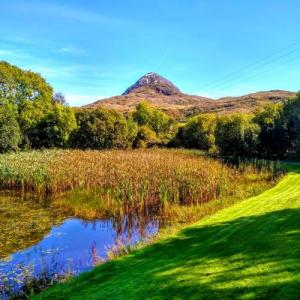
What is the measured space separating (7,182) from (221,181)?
40.5 ft

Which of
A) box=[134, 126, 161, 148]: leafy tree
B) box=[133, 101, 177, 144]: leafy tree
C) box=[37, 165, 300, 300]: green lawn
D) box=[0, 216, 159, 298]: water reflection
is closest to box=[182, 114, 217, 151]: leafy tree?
box=[133, 101, 177, 144]: leafy tree

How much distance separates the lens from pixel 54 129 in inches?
1618

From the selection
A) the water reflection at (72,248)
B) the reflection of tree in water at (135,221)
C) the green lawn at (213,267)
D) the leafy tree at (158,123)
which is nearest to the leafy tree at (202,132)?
the leafy tree at (158,123)

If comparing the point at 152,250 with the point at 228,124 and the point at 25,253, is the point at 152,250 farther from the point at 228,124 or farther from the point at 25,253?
the point at 228,124

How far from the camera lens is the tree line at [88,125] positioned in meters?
34.8

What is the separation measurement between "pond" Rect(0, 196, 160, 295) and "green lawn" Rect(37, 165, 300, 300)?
1.70m

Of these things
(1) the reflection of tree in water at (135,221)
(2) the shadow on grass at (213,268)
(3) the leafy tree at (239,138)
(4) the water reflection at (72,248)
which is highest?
(3) the leafy tree at (239,138)

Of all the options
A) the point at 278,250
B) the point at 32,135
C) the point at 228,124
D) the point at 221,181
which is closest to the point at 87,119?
the point at 32,135

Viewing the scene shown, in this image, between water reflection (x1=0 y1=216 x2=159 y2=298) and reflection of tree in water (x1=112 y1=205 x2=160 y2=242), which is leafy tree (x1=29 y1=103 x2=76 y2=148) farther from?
Result: water reflection (x1=0 y1=216 x2=159 y2=298)

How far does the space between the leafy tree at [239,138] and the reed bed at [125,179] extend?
8.50 meters

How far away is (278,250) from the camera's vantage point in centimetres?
654

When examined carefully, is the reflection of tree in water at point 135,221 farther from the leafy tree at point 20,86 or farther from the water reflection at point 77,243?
the leafy tree at point 20,86

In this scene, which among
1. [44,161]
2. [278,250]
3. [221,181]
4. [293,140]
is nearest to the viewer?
[278,250]

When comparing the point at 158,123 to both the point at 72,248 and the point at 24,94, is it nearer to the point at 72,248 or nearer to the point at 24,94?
the point at 24,94
